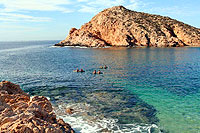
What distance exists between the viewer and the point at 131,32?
424 ft

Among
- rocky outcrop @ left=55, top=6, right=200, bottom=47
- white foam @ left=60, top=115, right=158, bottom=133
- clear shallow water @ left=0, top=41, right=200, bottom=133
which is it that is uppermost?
rocky outcrop @ left=55, top=6, right=200, bottom=47

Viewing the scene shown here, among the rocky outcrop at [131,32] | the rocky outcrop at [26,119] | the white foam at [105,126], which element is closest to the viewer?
the rocky outcrop at [26,119]

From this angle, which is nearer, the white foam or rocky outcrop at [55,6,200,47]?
the white foam

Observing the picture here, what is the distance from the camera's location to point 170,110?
1998 cm

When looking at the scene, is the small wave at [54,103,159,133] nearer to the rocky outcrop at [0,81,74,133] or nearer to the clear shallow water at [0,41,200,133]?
the clear shallow water at [0,41,200,133]

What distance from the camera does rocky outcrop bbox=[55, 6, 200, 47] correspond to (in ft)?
403

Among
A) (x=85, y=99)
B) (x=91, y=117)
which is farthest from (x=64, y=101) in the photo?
(x=91, y=117)

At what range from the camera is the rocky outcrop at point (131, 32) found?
122750 mm

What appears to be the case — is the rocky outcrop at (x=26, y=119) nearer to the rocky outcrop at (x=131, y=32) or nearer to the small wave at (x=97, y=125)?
the small wave at (x=97, y=125)

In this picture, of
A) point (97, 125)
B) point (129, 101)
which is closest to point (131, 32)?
point (129, 101)

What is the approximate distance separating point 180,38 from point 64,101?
123 metres

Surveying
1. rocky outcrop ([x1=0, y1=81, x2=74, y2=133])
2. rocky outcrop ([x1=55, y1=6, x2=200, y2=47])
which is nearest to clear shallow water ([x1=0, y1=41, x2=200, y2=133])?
rocky outcrop ([x1=0, y1=81, x2=74, y2=133])

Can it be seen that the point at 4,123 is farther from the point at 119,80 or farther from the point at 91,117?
the point at 119,80

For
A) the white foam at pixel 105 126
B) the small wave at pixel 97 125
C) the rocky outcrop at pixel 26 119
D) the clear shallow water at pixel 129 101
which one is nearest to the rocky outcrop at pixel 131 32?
the clear shallow water at pixel 129 101
